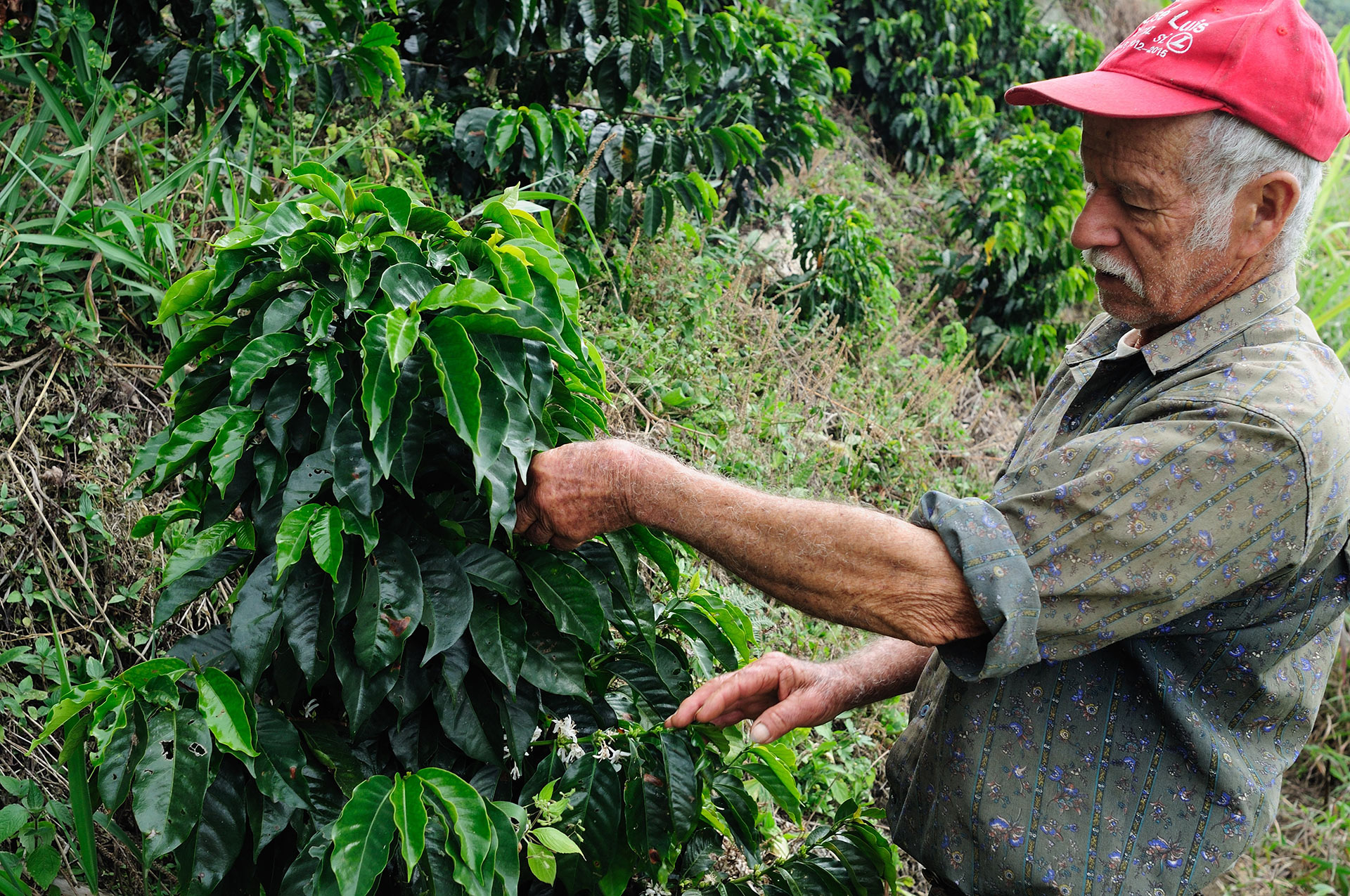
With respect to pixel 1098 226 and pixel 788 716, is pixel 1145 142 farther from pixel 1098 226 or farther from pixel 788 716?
pixel 788 716

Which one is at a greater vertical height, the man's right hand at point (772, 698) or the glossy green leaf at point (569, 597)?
the glossy green leaf at point (569, 597)

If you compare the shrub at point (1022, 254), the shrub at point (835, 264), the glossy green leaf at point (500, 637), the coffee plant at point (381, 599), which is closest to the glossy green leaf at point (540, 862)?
the coffee plant at point (381, 599)

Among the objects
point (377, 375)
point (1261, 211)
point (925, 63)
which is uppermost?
point (1261, 211)

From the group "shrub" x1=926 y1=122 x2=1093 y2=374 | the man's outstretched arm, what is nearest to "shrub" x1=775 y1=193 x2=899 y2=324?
"shrub" x1=926 y1=122 x2=1093 y2=374

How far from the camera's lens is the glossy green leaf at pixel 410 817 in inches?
49.3

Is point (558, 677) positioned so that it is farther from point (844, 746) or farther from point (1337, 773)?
point (1337, 773)

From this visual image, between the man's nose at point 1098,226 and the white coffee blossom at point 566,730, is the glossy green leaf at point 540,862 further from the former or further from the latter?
the man's nose at point 1098,226

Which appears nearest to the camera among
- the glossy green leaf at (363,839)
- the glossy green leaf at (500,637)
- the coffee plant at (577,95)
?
the glossy green leaf at (363,839)

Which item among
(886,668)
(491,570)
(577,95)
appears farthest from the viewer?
(577,95)

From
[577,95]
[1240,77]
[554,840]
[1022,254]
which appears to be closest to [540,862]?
[554,840]

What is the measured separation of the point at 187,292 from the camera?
1486mm

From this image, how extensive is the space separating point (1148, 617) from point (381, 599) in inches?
43.1

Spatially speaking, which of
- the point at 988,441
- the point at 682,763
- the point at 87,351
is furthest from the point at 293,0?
the point at 988,441

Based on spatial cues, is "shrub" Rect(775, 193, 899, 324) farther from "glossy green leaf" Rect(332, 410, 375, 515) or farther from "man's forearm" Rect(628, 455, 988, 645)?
"glossy green leaf" Rect(332, 410, 375, 515)
